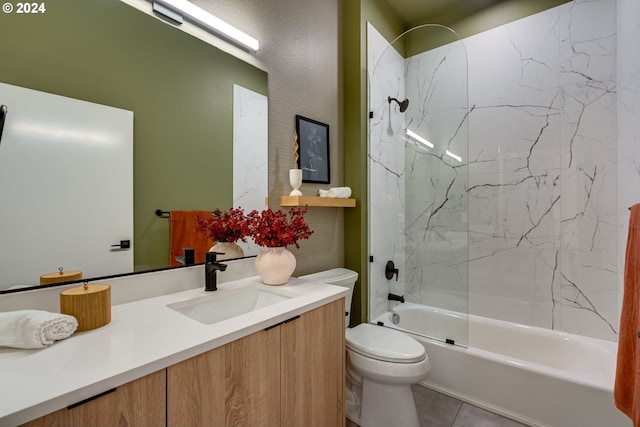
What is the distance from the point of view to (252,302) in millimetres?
1433

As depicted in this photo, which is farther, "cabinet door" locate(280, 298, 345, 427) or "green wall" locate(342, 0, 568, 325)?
"green wall" locate(342, 0, 568, 325)

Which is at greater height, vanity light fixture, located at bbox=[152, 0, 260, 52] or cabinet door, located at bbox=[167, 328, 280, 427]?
vanity light fixture, located at bbox=[152, 0, 260, 52]

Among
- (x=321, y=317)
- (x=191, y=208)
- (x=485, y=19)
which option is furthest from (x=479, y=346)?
(x=485, y=19)

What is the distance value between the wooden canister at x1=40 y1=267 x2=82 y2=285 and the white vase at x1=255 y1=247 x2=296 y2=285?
2.28 feet

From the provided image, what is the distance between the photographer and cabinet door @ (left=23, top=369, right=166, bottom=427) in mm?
611

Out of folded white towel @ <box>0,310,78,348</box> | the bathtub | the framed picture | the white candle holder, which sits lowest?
the bathtub

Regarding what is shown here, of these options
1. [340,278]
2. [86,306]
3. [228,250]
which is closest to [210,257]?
[228,250]

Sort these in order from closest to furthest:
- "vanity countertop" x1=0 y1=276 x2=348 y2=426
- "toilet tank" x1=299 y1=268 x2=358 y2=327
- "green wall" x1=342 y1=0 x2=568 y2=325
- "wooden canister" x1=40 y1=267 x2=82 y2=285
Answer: "vanity countertop" x1=0 y1=276 x2=348 y2=426
"wooden canister" x1=40 y1=267 x2=82 y2=285
"toilet tank" x1=299 y1=268 x2=358 y2=327
"green wall" x1=342 y1=0 x2=568 y2=325

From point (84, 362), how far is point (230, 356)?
365 millimetres

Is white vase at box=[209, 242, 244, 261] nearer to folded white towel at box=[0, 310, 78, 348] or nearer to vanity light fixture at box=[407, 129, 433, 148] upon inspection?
folded white towel at box=[0, 310, 78, 348]

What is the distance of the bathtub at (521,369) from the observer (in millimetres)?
1552

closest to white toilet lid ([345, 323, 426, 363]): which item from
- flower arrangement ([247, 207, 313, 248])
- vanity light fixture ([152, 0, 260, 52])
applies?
flower arrangement ([247, 207, 313, 248])

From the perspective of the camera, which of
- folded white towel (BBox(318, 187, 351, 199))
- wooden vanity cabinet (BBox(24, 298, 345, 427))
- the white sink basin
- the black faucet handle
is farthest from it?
folded white towel (BBox(318, 187, 351, 199))

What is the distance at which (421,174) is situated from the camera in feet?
7.98
